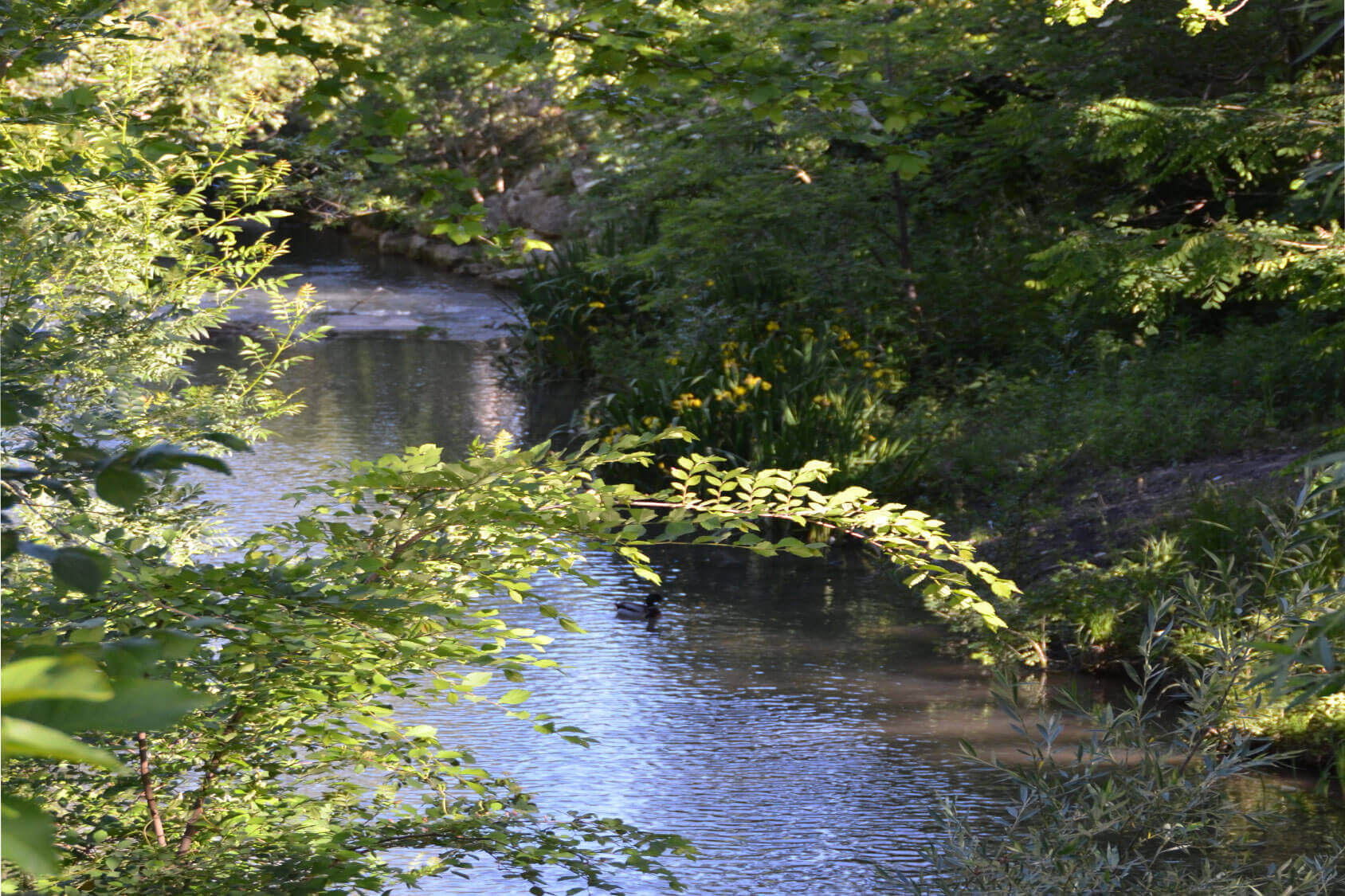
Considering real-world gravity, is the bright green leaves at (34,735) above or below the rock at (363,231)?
below

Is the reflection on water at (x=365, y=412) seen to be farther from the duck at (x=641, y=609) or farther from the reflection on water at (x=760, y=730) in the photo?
the reflection on water at (x=760, y=730)

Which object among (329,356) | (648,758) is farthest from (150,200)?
(329,356)

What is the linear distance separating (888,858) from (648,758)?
1134 millimetres

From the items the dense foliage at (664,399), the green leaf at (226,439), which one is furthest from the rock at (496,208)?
the green leaf at (226,439)

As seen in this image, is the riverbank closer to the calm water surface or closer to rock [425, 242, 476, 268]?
rock [425, 242, 476, 268]

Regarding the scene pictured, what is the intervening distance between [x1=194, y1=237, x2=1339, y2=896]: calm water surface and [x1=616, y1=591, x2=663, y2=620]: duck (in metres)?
0.06

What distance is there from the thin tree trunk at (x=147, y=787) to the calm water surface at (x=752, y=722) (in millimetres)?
1695

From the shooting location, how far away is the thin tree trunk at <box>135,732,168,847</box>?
221cm

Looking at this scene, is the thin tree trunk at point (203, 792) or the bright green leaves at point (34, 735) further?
the thin tree trunk at point (203, 792)

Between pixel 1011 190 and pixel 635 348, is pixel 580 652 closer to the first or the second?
pixel 635 348

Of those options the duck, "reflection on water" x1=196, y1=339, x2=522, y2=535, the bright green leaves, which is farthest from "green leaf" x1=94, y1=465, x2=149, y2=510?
"reflection on water" x1=196, y1=339, x2=522, y2=535

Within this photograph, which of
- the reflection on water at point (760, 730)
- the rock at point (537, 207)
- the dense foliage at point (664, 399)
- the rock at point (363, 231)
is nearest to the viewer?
the dense foliage at point (664, 399)

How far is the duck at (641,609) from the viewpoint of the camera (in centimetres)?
609

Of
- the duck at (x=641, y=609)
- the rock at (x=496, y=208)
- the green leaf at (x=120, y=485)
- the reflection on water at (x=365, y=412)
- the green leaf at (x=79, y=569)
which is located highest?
the rock at (x=496, y=208)
